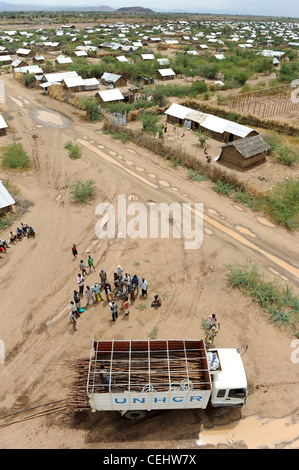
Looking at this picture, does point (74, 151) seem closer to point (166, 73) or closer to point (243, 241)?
point (243, 241)

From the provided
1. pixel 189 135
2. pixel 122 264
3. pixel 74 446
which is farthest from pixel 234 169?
pixel 74 446

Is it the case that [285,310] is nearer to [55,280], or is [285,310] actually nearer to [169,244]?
[169,244]

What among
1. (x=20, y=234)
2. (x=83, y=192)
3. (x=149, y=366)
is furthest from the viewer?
(x=83, y=192)

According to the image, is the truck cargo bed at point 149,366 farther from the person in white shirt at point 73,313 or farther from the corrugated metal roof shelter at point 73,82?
the corrugated metal roof shelter at point 73,82

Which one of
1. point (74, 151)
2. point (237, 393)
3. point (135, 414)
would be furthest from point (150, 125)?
point (135, 414)

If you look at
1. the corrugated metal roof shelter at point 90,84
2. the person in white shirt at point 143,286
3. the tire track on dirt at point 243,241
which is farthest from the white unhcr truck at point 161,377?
the corrugated metal roof shelter at point 90,84

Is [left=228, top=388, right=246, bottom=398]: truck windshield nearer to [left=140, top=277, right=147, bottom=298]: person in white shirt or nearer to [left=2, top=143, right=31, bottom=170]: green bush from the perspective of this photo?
[left=140, top=277, right=147, bottom=298]: person in white shirt
